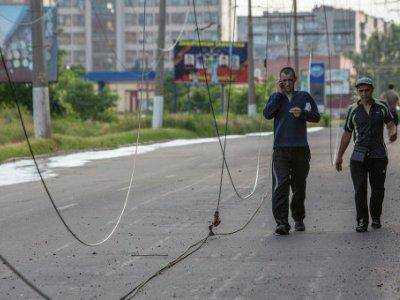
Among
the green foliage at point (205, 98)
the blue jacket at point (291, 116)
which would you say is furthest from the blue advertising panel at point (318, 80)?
the blue jacket at point (291, 116)

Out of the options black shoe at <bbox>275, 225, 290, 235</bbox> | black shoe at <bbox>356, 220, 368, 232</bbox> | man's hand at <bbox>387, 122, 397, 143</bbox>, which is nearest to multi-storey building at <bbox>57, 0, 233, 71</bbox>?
man's hand at <bbox>387, 122, 397, 143</bbox>

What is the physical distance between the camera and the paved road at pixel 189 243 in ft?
26.5

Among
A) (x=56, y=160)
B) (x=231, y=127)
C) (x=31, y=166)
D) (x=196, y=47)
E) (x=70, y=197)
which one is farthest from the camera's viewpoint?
(x=196, y=47)

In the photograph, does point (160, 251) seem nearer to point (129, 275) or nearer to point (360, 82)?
point (129, 275)

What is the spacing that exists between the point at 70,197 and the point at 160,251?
7.35 meters

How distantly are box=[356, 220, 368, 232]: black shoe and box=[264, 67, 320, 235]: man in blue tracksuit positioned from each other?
627mm

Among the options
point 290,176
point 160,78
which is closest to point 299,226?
point 290,176

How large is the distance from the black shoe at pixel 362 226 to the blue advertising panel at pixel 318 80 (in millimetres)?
82430

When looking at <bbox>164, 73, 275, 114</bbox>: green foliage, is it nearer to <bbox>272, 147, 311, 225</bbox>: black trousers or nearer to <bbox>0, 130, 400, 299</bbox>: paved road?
<bbox>0, 130, 400, 299</bbox>: paved road

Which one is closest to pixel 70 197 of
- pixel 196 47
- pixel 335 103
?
pixel 196 47

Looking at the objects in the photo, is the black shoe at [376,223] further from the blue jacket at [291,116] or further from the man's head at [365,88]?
the man's head at [365,88]

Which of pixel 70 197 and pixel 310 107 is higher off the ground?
pixel 310 107

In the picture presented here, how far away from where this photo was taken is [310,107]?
11719 mm

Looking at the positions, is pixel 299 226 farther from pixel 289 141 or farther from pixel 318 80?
pixel 318 80
